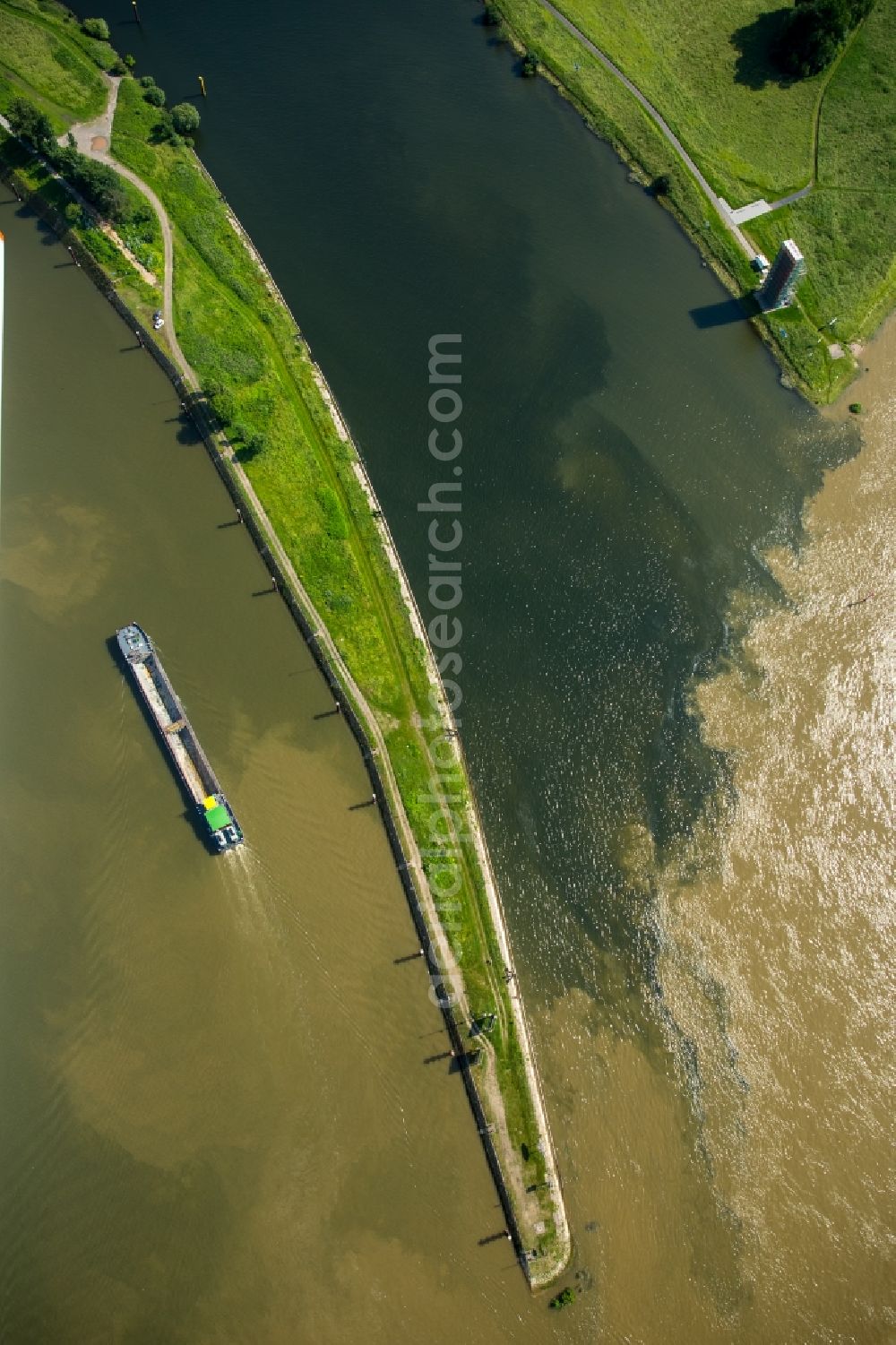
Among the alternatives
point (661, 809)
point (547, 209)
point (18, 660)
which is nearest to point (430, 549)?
point (661, 809)

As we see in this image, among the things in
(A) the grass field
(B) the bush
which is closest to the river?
(A) the grass field

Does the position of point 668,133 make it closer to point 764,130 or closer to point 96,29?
point 764,130

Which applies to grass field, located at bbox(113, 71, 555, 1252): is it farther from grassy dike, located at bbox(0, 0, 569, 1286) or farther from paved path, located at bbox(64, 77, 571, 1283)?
paved path, located at bbox(64, 77, 571, 1283)

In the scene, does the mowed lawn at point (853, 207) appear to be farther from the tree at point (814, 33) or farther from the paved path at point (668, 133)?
the tree at point (814, 33)

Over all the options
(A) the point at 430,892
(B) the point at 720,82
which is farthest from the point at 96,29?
(A) the point at 430,892

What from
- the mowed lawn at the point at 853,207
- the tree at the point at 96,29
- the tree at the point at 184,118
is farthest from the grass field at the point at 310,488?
the mowed lawn at the point at 853,207

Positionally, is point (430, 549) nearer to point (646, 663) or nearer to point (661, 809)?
point (646, 663)
